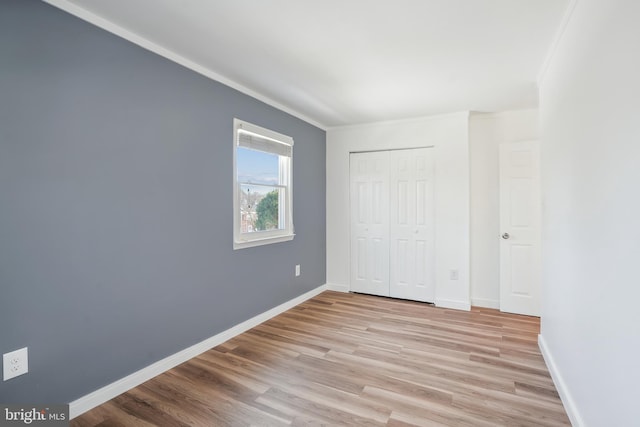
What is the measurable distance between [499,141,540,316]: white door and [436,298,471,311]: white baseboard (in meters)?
0.39

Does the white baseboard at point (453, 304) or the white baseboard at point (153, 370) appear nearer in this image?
the white baseboard at point (153, 370)

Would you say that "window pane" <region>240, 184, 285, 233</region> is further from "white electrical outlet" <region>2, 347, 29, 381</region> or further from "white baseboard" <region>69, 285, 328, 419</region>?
"white electrical outlet" <region>2, 347, 29, 381</region>

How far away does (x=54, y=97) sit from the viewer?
1752mm

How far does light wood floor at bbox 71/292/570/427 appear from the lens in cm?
184

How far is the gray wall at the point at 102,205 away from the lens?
1.63 meters

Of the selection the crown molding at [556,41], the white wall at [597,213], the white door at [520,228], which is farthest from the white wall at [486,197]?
the white wall at [597,213]

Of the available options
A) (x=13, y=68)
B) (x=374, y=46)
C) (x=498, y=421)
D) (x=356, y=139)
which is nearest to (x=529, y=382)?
(x=498, y=421)

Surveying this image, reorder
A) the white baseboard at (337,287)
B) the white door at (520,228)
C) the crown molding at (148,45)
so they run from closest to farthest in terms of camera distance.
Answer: the crown molding at (148,45)
the white door at (520,228)
the white baseboard at (337,287)

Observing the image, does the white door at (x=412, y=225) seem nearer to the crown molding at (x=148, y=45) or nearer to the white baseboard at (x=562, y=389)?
the white baseboard at (x=562, y=389)

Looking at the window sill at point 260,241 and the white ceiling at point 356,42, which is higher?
the white ceiling at point 356,42

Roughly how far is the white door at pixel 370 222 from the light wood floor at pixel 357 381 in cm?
110

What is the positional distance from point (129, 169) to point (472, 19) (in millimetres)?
2449

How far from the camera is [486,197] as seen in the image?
3887mm

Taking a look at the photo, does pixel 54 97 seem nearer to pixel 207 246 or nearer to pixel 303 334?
pixel 207 246
